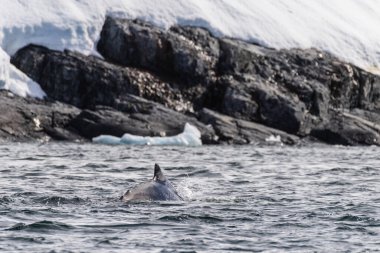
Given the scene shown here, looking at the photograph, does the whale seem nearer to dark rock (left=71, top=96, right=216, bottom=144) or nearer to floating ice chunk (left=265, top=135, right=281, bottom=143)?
dark rock (left=71, top=96, right=216, bottom=144)

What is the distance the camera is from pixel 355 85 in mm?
72375

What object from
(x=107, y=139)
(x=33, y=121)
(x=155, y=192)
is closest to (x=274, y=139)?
(x=107, y=139)

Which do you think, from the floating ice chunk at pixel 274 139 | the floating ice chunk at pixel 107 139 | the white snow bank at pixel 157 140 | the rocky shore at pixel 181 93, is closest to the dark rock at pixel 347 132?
the rocky shore at pixel 181 93

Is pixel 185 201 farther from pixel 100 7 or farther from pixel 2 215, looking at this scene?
pixel 100 7

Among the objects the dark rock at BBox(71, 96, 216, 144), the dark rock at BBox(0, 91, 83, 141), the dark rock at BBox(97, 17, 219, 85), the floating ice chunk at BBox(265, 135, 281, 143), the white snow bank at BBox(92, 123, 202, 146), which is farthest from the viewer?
Answer: the dark rock at BBox(97, 17, 219, 85)

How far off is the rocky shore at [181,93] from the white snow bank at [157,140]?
0.92 m

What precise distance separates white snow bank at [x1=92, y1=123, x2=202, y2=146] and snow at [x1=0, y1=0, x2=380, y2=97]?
28.0 feet

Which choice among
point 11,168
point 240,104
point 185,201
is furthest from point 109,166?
point 240,104

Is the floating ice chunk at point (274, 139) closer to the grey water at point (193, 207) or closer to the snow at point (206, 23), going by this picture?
the snow at point (206, 23)

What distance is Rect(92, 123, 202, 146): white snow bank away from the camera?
5538 cm

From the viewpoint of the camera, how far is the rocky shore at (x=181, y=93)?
57.4 metres

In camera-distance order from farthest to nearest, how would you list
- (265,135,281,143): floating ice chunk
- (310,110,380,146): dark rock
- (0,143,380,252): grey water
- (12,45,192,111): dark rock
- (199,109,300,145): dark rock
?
(310,110,380,146): dark rock
(12,45,192,111): dark rock
(265,135,281,143): floating ice chunk
(199,109,300,145): dark rock
(0,143,380,252): grey water

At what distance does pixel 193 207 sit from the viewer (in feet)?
78.0

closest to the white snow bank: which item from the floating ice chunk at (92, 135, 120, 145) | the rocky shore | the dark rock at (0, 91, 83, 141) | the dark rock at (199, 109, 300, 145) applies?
the floating ice chunk at (92, 135, 120, 145)
